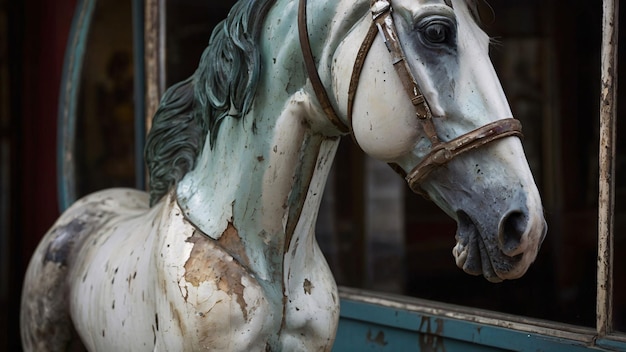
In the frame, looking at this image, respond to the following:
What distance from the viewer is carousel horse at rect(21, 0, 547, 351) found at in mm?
1254

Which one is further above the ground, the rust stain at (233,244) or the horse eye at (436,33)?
the horse eye at (436,33)

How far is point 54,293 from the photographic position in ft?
7.33

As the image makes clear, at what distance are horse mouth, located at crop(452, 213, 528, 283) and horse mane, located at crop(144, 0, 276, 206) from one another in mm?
515

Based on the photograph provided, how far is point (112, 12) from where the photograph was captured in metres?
3.60

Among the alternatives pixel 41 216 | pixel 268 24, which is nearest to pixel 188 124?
pixel 268 24

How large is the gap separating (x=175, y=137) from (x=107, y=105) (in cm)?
221

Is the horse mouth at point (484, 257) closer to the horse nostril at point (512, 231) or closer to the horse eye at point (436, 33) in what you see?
the horse nostril at point (512, 231)

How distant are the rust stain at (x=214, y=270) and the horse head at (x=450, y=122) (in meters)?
0.38

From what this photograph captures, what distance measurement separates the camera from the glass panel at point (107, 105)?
362 centimetres

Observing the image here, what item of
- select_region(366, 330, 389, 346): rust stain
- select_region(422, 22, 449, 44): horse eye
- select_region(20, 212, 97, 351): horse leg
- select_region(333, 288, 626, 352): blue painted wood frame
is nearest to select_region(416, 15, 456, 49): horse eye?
select_region(422, 22, 449, 44): horse eye

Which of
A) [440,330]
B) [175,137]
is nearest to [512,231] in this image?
[175,137]

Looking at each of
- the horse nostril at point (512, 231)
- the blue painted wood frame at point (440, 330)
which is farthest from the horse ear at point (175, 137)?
the blue painted wood frame at point (440, 330)

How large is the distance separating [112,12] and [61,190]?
897mm

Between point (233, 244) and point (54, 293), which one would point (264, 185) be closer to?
point (233, 244)
